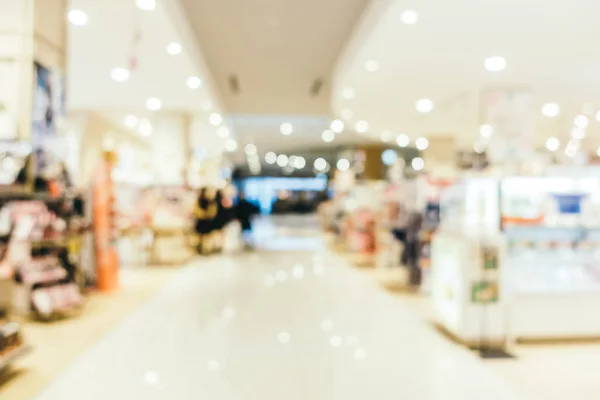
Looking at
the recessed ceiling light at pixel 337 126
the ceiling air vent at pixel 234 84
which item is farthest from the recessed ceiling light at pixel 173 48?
the recessed ceiling light at pixel 337 126

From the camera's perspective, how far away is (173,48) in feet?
26.3

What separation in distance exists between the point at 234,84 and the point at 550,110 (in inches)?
285

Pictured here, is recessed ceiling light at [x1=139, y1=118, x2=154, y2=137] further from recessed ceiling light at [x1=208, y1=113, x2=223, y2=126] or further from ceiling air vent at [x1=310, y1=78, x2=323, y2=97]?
ceiling air vent at [x1=310, y1=78, x2=323, y2=97]

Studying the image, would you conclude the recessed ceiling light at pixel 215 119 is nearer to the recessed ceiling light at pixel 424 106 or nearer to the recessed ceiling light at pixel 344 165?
the recessed ceiling light at pixel 424 106

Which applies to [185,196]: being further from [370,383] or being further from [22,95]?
[370,383]

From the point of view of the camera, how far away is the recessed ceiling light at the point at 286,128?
18.6 meters

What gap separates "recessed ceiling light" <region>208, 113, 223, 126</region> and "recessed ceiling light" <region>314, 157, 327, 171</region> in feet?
64.0

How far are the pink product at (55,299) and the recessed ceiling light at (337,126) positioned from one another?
11.7 metres

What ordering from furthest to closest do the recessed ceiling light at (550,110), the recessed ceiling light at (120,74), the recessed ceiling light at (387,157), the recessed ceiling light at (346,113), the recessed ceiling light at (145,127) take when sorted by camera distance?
the recessed ceiling light at (387,157) < the recessed ceiling light at (145,127) < the recessed ceiling light at (346,113) < the recessed ceiling light at (550,110) < the recessed ceiling light at (120,74)

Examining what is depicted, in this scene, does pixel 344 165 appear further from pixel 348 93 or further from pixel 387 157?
pixel 348 93

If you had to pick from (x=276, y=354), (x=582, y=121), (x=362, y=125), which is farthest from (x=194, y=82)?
(x=582, y=121)

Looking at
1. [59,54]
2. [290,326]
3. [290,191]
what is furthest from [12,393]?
[290,191]

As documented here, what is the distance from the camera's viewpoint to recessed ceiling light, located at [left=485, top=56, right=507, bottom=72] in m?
8.27

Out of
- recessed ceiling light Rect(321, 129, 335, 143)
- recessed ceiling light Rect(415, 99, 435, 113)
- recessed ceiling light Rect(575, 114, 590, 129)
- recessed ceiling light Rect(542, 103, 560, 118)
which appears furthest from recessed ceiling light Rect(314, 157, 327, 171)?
recessed ceiling light Rect(415, 99, 435, 113)
